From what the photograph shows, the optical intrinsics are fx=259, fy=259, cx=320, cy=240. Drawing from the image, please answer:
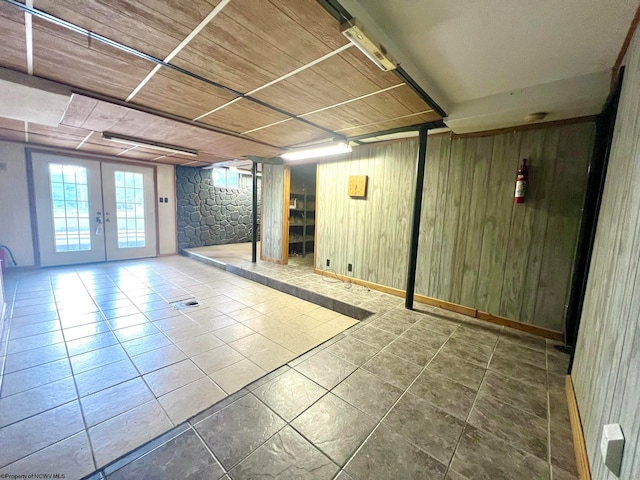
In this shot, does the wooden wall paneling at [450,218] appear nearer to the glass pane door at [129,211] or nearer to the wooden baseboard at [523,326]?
the wooden baseboard at [523,326]

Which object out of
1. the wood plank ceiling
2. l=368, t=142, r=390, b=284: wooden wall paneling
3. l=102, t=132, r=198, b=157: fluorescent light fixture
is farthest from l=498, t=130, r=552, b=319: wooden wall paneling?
l=102, t=132, r=198, b=157: fluorescent light fixture

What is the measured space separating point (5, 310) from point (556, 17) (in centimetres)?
559

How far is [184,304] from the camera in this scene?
3.53 m

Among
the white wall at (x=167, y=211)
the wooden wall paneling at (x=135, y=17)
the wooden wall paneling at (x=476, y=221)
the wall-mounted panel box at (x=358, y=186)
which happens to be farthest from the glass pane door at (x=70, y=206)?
the wooden wall paneling at (x=476, y=221)

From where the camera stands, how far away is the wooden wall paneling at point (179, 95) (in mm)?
2135

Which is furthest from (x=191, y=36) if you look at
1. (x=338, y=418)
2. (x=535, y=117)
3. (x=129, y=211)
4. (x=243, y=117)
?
(x=129, y=211)

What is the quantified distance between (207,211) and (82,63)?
5.78 meters

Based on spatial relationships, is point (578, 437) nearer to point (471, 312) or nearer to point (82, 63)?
point (471, 312)

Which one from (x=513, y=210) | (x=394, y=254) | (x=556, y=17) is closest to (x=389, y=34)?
(x=556, y=17)

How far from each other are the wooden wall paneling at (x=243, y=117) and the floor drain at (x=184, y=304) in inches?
94.5

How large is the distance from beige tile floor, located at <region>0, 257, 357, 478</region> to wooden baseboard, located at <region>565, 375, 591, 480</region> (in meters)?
1.90

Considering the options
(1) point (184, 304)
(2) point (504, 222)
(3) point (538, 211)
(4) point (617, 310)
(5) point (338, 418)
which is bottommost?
(1) point (184, 304)

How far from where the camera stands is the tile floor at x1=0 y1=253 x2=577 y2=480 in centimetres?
128

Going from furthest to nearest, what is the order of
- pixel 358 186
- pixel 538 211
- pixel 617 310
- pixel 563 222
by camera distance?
pixel 358 186 < pixel 538 211 < pixel 563 222 < pixel 617 310
